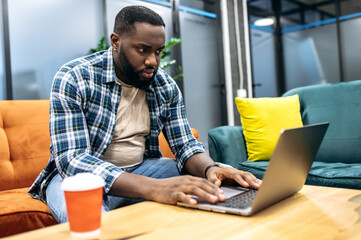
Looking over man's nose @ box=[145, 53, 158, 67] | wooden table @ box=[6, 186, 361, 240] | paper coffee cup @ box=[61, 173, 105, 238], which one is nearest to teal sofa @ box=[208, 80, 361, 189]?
man's nose @ box=[145, 53, 158, 67]

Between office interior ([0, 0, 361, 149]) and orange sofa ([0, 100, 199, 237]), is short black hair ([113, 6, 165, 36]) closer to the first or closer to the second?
orange sofa ([0, 100, 199, 237])

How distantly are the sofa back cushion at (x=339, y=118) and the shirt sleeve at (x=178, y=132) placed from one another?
110 centimetres

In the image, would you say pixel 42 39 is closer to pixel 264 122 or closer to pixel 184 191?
pixel 264 122

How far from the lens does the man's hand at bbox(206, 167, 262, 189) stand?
2.86 feet

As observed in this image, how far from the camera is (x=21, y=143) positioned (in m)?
1.61

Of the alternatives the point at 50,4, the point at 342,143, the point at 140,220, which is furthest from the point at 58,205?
the point at 50,4

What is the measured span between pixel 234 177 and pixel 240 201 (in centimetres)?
16

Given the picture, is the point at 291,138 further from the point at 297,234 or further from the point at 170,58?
the point at 170,58

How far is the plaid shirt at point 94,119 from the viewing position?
0.99 metres

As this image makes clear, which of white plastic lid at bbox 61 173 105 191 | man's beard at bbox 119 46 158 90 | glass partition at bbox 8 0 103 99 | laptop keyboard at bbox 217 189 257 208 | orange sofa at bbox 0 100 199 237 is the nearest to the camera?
white plastic lid at bbox 61 173 105 191

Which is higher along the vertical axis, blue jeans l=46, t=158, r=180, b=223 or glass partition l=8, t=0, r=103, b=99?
glass partition l=8, t=0, r=103, b=99

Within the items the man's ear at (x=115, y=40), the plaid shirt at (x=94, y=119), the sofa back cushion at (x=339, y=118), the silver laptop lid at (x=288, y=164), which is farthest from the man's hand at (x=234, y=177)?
the sofa back cushion at (x=339, y=118)

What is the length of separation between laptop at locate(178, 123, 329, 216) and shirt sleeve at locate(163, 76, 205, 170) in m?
0.46

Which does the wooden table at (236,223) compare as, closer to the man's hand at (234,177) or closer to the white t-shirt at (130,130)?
the man's hand at (234,177)
